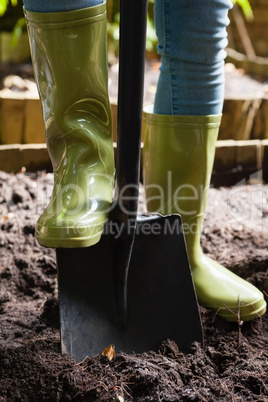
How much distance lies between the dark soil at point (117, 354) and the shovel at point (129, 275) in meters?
0.05

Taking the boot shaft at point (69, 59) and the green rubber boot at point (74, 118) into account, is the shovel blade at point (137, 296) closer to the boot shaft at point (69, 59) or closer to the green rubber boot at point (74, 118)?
the green rubber boot at point (74, 118)

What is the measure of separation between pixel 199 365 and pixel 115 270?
29 centimetres

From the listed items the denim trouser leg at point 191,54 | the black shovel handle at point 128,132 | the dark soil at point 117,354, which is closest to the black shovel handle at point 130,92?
the black shovel handle at point 128,132

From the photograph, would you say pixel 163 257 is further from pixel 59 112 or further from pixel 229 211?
pixel 229 211

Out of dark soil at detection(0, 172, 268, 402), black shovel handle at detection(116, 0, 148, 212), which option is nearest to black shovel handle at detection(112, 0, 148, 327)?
black shovel handle at detection(116, 0, 148, 212)

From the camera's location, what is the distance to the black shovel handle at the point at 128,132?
117cm

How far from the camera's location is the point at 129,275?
4.58 ft

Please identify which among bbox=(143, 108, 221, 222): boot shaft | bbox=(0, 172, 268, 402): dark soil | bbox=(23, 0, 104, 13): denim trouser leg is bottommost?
bbox=(0, 172, 268, 402): dark soil

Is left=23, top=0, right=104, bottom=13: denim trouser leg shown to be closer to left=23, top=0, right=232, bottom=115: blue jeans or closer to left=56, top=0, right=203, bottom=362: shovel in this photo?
left=56, top=0, right=203, bottom=362: shovel

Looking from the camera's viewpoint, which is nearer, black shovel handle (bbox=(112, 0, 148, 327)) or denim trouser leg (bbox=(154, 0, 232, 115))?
black shovel handle (bbox=(112, 0, 148, 327))

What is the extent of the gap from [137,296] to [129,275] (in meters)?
0.06

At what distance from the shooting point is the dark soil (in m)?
1.16

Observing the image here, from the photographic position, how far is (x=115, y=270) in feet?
4.45

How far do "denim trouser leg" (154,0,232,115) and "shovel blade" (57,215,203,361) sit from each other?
0.33 metres
